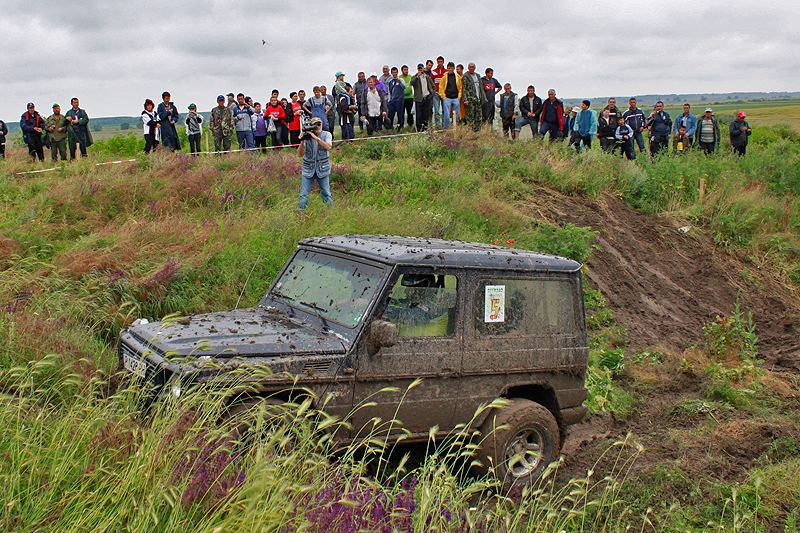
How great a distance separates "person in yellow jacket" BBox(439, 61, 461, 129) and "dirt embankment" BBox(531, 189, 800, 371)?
4.08 m

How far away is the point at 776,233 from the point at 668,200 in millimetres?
2791

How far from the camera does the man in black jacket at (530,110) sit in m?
18.6

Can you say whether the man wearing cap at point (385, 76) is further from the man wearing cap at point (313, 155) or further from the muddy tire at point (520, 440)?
the muddy tire at point (520, 440)

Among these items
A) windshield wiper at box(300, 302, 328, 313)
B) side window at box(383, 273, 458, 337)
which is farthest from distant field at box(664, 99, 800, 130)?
windshield wiper at box(300, 302, 328, 313)

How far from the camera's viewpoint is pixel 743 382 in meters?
8.54

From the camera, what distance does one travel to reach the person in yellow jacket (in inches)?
690

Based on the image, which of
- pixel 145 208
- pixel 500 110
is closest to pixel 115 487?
pixel 145 208

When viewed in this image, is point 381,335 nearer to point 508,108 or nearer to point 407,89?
point 407,89

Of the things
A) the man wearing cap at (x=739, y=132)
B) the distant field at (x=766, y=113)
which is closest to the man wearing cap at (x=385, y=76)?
the man wearing cap at (x=739, y=132)

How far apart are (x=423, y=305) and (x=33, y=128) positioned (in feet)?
46.8

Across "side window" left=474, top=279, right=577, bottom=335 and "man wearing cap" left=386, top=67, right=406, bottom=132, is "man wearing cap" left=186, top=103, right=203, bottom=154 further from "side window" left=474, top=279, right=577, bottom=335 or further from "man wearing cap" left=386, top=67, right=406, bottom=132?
"side window" left=474, top=279, right=577, bottom=335

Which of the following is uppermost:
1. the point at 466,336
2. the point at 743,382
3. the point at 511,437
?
the point at 466,336

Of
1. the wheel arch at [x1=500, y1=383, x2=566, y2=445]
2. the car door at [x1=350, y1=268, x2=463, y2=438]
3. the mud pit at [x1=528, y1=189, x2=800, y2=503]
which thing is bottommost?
the mud pit at [x1=528, y1=189, x2=800, y2=503]

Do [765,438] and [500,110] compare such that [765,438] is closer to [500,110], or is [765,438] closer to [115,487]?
[115,487]
